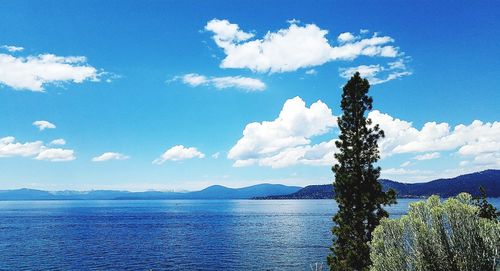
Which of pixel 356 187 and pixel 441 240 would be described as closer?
pixel 441 240

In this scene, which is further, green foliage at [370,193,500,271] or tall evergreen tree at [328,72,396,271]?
tall evergreen tree at [328,72,396,271]

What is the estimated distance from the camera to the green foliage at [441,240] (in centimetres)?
1766

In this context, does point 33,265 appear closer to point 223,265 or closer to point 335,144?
point 223,265

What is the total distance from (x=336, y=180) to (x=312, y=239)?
237 ft

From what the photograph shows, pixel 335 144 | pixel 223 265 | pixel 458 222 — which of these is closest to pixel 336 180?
pixel 335 144

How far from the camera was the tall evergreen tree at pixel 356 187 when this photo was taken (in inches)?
1293

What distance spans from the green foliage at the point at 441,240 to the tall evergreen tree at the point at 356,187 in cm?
1190

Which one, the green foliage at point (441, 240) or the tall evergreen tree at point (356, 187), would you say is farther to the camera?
the tall evergreen tree at point (356, 187)

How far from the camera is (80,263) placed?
249ft

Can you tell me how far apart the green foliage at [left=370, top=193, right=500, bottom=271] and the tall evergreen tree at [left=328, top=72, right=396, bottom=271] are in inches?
469

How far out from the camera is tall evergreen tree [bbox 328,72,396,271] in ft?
108

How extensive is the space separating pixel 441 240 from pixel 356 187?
1554 centimetres

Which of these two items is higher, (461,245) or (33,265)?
(461,245)

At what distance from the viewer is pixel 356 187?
34.3m
